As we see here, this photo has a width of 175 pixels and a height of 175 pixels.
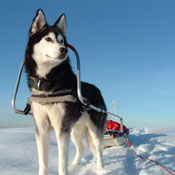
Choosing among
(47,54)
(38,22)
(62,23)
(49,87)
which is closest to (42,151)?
(49,87)

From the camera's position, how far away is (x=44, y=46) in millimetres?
2234

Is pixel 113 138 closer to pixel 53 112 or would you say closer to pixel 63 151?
pixel 63 151

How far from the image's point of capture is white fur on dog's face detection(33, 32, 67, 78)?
216 centimetres

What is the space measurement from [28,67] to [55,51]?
1.61ft

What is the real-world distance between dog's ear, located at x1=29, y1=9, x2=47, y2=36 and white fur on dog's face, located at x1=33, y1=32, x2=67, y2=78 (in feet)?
0.85

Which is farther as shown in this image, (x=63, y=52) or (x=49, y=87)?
(x=49, y=87)

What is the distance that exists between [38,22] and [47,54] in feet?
2.00

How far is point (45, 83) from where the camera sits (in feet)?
7.52

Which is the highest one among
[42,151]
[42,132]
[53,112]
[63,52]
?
[63,52]

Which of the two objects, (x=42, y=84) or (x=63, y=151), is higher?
(x=42, y=84)

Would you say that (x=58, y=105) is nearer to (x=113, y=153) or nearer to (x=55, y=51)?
(x=55, y=51)

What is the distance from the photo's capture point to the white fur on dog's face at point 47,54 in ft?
7.09

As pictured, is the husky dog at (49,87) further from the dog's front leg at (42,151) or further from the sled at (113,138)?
the sled at (113,138)

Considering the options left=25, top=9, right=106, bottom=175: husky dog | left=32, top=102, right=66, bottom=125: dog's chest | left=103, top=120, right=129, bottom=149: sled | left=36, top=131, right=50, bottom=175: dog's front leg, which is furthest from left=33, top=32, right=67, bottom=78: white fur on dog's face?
left=103, top=120, right=129, bottom=149: sled
